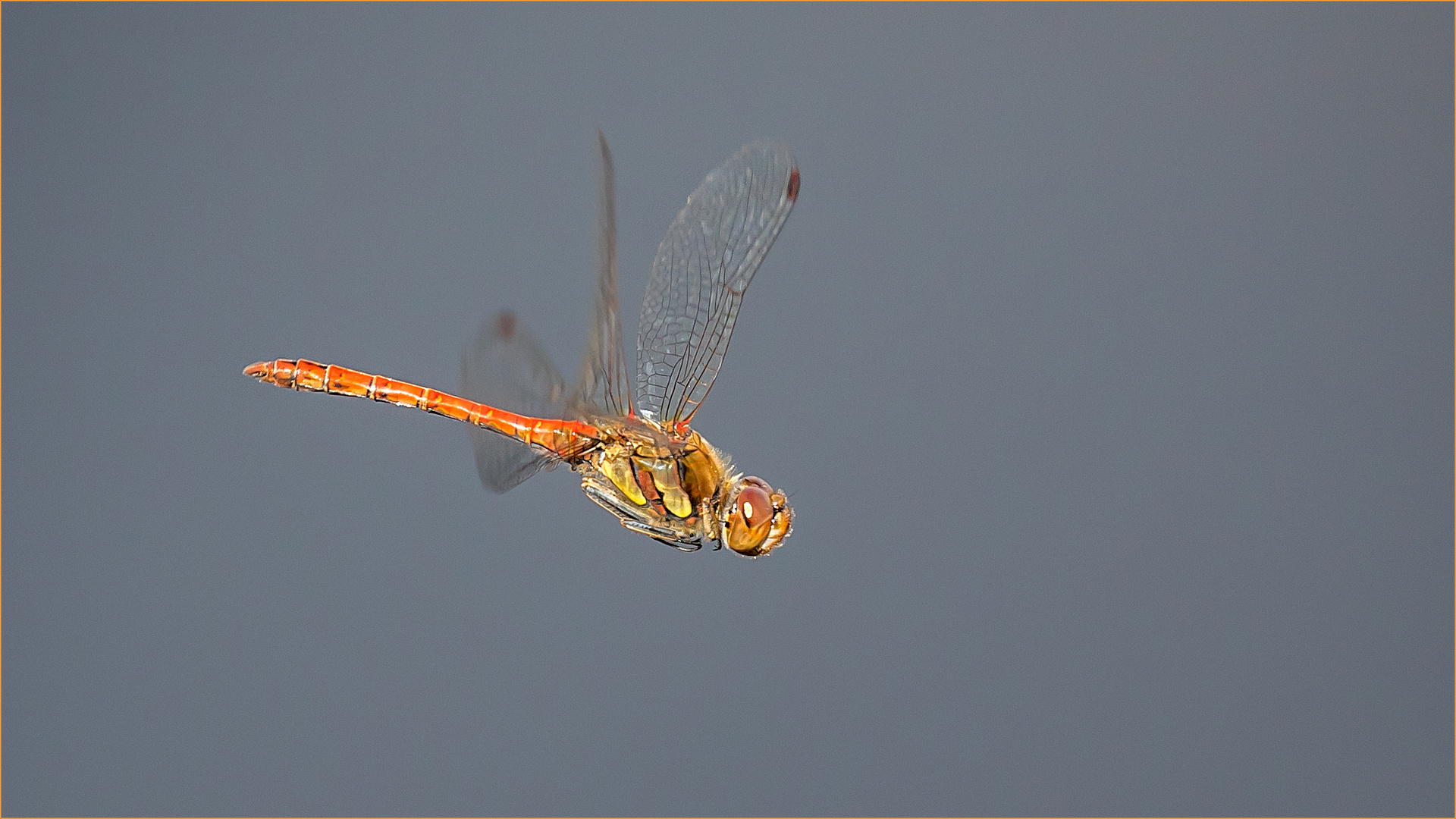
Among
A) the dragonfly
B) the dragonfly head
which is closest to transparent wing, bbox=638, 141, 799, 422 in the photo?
the dragonfly

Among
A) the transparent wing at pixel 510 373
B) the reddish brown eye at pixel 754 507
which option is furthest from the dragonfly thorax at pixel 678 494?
the transparent wing at pixel 510 373

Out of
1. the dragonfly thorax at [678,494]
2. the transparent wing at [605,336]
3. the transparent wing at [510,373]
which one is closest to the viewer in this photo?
the transparent wing at [605,336]

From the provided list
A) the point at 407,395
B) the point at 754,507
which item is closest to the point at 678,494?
the point at 754,507

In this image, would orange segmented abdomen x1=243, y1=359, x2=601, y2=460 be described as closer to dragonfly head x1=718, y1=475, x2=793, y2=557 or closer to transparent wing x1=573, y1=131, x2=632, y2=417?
transparent wing x1=573, y1=131, x2=632, y2=417

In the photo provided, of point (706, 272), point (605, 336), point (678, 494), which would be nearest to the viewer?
point (605, 336)

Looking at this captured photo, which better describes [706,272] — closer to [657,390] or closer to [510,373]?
[657,390]

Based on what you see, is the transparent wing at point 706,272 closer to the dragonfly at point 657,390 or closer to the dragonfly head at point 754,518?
the dragonfly at point 657,390

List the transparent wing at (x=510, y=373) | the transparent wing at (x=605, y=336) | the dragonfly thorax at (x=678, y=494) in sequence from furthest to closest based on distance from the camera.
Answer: the dragonfly thorax at (x=678, y=494) → the transparent wing at (x=510, y=373) → the transparent wing at (x=605, y=336)

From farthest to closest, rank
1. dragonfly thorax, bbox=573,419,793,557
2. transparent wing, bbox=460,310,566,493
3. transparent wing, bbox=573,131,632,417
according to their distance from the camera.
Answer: dragonfly thorax, bbox=573,419,793,557 < transparent wing, bbox=460,310,566,493 < transparent wing, bbox=573,131,632,417
